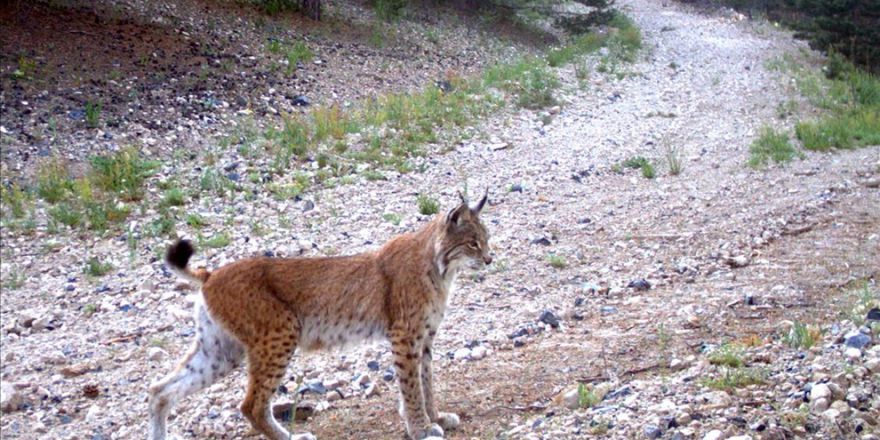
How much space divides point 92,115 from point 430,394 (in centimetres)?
789

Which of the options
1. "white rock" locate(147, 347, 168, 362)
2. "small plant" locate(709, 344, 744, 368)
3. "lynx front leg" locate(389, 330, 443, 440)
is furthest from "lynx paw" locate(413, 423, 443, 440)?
"white rock" locate(147, 347, 168, 362)

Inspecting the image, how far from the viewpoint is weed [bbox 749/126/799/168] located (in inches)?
555

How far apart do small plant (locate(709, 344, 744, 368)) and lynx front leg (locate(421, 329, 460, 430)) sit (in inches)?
68.0

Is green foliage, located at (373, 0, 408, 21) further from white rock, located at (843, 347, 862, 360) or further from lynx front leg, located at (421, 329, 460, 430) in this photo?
white rock, located at (843, 347, 862, 360)

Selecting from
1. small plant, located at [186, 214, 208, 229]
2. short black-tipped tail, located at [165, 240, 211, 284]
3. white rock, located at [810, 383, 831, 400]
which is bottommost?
small plant, located at [186, 214, 208, 229]

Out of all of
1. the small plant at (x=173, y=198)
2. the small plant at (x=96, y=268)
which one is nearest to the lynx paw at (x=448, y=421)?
the small plant at (x=96, y=268)

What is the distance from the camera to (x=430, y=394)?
644 centimetres

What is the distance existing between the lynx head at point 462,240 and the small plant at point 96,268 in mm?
3919

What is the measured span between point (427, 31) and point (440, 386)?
666 inches

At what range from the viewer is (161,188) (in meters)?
11.2

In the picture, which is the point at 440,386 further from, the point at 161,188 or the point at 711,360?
the point at 161,188

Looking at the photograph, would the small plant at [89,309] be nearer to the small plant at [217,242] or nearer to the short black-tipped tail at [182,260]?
the small plant at [217,242]

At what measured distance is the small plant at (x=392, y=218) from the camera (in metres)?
10.8

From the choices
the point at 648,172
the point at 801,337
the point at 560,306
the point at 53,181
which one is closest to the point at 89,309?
the point at 53,181
